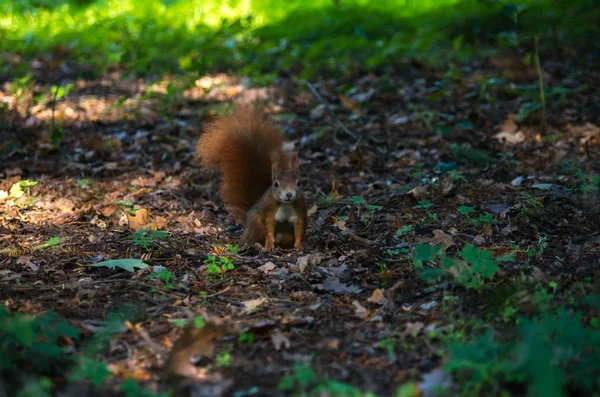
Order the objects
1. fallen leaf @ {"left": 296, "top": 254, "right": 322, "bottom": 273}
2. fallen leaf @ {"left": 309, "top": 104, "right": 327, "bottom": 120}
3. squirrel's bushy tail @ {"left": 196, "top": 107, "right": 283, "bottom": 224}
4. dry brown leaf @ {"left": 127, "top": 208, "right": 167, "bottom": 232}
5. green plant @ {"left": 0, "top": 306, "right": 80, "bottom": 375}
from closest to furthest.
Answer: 1. green plant @ {"left": 0, "top": 306, "right": 80, "bottom": 375}
2. fallen leaf @ {"left": 296, "top": 254, "right": 322, "bottom": 273}
3. dry brown leaf @ {"left": 127, "top": 208, "right": 167, "bottom": 232}
4. squirrel's bushy tail @ {"left": 196, "top": 107, "right": 283, "bottom": 224}
5. fallen leaf @ {"left": 309, "top": 104, "right": 327, "bottom": 120}

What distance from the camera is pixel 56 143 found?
18.7 feet

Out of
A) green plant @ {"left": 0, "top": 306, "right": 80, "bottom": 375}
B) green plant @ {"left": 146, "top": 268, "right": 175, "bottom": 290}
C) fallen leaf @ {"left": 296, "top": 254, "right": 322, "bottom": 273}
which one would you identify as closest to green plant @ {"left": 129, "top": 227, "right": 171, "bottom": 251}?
green plant @ {"left": 146, "top": 268, "right": 175, "bottom": 290}

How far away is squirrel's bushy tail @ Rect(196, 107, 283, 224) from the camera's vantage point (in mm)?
4215

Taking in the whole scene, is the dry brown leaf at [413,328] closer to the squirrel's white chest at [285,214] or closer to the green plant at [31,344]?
the green plant at [31,344]

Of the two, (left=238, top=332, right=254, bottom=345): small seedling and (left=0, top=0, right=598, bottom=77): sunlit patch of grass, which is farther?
(left=0, top=0, right=598, bottom=77): sunlit patch of grass

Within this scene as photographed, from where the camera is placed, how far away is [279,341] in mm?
2572

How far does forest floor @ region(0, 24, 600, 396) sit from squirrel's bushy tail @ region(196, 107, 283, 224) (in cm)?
28

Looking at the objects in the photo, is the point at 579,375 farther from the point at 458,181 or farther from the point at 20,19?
the point at 20,19

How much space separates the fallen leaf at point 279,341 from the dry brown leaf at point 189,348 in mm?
201

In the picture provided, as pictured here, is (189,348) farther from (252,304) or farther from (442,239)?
(442,239)

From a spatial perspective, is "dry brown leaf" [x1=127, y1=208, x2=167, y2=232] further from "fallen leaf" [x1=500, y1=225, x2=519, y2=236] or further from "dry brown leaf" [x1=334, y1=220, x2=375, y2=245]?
"fallen leaf" [x1=500, y1=225, x2=519, y2=236]

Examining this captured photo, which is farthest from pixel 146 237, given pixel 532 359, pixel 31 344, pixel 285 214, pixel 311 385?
pixel 532 359

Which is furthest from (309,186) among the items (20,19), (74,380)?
(20,19)

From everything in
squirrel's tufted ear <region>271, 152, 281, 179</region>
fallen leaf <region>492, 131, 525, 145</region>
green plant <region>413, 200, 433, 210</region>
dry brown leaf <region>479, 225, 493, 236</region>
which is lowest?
fallen leaf <region>492, 131, 525, 145</region>
